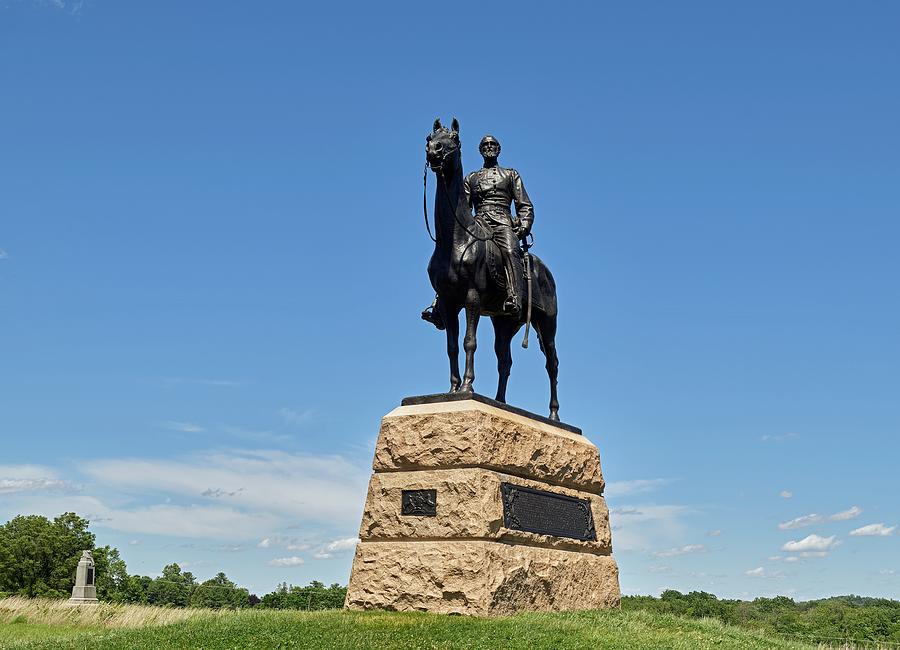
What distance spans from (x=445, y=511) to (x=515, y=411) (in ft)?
6.68

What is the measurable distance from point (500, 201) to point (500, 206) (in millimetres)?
84

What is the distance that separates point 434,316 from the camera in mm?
13391

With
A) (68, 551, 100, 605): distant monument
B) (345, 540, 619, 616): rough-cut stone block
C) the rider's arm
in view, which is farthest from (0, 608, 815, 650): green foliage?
(68, 551, 100, 605): distant monument

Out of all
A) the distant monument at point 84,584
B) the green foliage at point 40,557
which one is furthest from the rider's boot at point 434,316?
the green foliage at point 40,557

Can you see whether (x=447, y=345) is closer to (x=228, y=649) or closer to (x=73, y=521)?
(x=228, y=649)

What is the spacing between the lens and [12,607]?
1680 centimetres

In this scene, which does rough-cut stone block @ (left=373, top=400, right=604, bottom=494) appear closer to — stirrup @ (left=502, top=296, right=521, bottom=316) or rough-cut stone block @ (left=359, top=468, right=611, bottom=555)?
rough-cut stone block @ (left=359, top=468, right=611, bottom=555)

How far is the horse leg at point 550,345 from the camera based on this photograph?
48.0 ft

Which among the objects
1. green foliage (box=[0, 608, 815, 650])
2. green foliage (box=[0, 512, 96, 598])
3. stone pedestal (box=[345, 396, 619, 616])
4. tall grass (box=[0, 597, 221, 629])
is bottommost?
green foliage (box=[0, 608, 815, 650])

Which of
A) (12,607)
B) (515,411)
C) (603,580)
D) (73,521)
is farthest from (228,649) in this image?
(73,521)

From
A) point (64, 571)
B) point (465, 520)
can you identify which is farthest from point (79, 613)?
point (64, 571)

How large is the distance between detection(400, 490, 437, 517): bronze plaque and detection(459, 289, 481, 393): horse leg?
1465mm

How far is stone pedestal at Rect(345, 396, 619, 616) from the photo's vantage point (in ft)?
36.1

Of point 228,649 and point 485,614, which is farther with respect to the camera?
point 485,614
